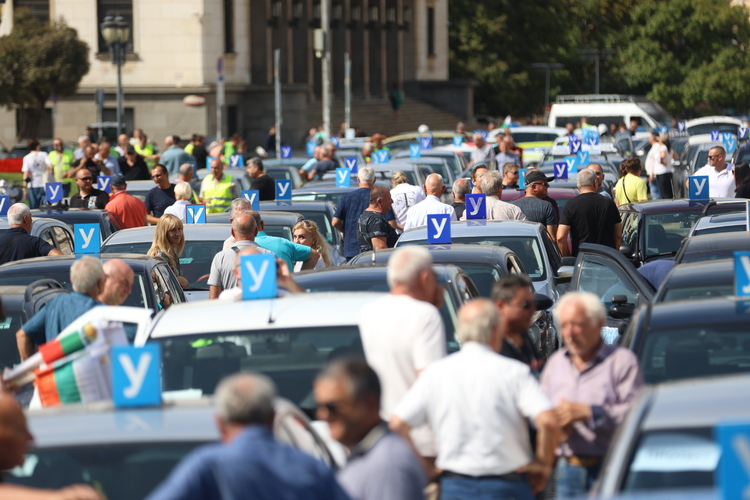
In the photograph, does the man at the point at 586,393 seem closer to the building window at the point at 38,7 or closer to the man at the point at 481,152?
the man at the point at 481,152

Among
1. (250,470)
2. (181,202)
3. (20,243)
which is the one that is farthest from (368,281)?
(181,202)

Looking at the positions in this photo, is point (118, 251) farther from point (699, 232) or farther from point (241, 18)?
point (241, 18)

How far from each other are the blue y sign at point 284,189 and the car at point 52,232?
4.20 m

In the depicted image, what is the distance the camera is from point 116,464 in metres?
4.95

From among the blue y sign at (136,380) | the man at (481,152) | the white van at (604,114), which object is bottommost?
the blue y sign at (136,380)

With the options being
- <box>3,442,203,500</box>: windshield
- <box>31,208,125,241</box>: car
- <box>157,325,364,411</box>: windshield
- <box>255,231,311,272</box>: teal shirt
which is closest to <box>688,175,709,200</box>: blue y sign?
<box>255,231,311,272</box>: teal shirt

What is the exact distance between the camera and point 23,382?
6668 millimetres

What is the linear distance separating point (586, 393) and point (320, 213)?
36.0 feet

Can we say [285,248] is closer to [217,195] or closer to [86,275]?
[86,275]

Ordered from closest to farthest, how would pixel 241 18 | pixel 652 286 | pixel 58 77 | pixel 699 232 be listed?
pixel 652 286, pixel 699 232, pixel 58 77, pixel 241 18

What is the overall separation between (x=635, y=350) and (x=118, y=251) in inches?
293

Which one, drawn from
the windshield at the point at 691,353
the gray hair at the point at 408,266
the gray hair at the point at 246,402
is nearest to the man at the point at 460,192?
the windshield at the point at 691,353

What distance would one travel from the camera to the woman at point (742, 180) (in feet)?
62.0

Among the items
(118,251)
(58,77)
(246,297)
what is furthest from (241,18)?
(246,297)
